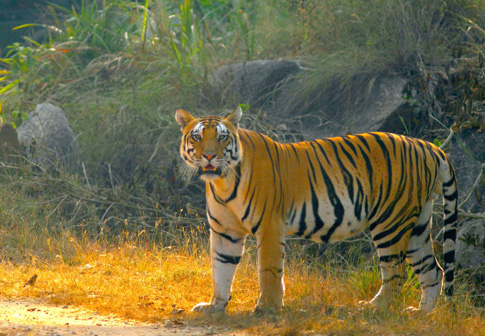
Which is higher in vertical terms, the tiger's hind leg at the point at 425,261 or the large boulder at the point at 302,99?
the large boulder at the point at 302,99

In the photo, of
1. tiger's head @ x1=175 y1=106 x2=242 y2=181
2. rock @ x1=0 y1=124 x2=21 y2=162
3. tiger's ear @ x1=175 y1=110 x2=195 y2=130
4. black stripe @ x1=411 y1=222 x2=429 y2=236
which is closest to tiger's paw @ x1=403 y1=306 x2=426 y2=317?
black stripe @ x1=411 y1=222 x2=429 y2=236

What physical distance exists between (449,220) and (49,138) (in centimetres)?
628

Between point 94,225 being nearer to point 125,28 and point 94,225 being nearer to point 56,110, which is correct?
point 56,110

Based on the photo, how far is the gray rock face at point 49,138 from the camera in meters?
9.07

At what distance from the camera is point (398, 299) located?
16.4ft

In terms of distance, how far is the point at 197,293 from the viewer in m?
5.52

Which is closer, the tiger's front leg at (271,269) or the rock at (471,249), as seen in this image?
the tiger's front leg at (271,269)

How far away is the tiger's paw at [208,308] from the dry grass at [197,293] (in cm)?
7

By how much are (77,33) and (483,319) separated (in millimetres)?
9726

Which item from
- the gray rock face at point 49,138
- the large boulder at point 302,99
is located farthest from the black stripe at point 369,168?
the gray rock face at point 49,138

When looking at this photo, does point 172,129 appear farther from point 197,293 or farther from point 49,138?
point 197,293

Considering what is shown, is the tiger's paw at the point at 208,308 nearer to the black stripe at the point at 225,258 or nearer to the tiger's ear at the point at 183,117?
the black stripe at the point at 225,258

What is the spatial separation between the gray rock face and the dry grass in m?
2.43

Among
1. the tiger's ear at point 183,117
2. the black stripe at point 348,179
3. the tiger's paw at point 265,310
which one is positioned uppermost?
the tiger's ear at point 183,117
